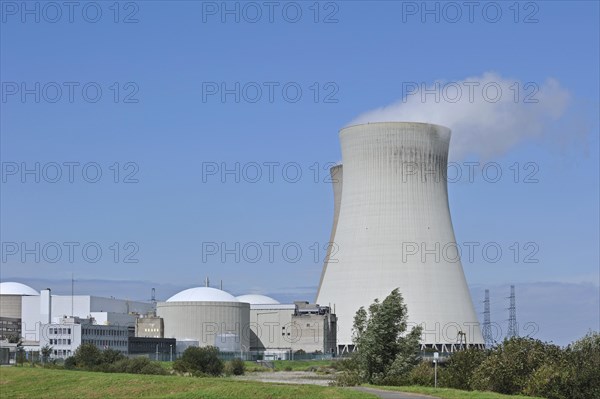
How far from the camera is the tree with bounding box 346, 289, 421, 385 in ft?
102

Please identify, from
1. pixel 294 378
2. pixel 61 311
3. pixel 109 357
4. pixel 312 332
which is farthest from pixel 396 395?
pixel 61 311

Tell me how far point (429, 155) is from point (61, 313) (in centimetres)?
4530

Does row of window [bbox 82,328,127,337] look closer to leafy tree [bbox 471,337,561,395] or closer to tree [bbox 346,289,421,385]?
tree [bbox 346,289,421,385]

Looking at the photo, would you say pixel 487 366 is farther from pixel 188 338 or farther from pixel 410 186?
pixel 188 338

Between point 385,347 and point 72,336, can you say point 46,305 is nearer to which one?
point 72,336

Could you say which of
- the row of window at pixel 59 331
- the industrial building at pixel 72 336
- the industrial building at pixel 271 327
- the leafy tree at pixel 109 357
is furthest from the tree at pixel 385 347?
the industrial building at pixel 271 327

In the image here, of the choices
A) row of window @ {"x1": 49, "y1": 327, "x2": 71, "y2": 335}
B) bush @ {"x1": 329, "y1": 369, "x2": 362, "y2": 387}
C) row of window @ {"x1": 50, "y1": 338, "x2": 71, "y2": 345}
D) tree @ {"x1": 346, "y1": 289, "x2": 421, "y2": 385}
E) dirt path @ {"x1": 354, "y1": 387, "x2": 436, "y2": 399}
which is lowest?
row of window @ {"x1": 50, "y1": 338, "x2": 71, "y2": 345}

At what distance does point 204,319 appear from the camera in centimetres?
7619

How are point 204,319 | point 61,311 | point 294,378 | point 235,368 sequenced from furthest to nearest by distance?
point 61,311 < point 204,319 < point 235,368 < point 294,378

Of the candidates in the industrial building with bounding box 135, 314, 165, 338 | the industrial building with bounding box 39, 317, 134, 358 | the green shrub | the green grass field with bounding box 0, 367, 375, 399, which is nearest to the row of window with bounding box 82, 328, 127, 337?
the industrial building with bounding box 39, 317, 134, 358

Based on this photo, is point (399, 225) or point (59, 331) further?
point (59, 331)

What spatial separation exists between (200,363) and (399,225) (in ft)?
39.0

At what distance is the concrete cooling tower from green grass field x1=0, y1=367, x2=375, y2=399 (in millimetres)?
24505

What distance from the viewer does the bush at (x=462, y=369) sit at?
28500mm
